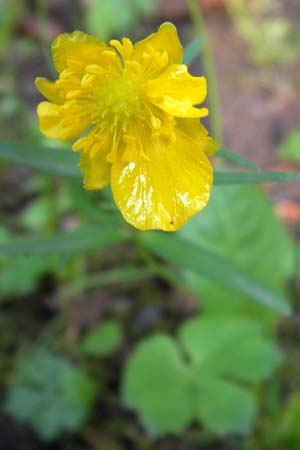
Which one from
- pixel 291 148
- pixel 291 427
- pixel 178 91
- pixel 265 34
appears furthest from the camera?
pixel 265 34

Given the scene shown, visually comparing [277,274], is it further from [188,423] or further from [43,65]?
[43,65]

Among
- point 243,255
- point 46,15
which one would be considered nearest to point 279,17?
point 46,15

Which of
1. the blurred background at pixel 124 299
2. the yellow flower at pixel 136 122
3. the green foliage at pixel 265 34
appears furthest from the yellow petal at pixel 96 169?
the green foliage at pixel 265 34

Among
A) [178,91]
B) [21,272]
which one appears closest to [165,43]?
[178,91]

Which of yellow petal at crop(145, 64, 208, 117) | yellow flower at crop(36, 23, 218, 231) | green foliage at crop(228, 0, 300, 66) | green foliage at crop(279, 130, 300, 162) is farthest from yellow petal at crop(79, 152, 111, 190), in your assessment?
green foliage at crop(228, 0, 300, 66)

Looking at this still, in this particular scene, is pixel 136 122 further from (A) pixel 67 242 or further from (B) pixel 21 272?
(B) pixel 21 272

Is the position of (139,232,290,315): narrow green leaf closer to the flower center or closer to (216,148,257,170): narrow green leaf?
(216,148,257,170): narrow green leaf
